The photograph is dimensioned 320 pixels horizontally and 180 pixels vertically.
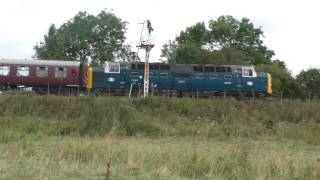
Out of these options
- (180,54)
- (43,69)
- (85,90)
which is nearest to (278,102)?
(85,90)

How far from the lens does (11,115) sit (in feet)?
127

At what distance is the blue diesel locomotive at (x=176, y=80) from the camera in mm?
50250

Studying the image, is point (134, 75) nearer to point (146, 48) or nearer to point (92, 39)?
point (146, 48)

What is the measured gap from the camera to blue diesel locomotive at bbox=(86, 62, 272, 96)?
50250 millimetres

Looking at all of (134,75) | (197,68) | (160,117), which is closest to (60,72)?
(134,75)

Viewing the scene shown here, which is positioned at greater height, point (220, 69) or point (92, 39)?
point (92, 39)

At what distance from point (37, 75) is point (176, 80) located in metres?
12.6

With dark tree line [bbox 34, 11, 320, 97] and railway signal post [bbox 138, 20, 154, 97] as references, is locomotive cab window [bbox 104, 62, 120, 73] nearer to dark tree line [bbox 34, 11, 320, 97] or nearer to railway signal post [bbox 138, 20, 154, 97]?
railway signal post [bbox 138, 20, 154, 97]

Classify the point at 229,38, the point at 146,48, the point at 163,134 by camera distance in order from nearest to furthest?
the point at 163,134
the point at 146,48
the point at 229,38

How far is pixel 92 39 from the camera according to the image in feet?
294

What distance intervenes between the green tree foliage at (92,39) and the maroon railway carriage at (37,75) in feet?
124

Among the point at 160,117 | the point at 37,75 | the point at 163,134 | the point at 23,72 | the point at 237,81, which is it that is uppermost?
the point at 23,72

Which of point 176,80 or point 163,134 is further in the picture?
point 176,80

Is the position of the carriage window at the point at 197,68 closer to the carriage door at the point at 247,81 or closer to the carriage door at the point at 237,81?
the carriage door at the point at 237,81
